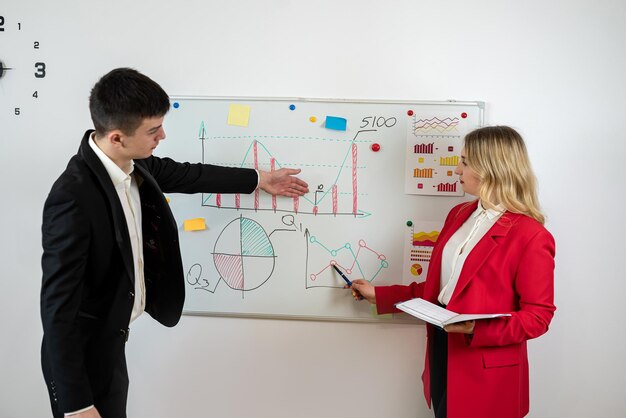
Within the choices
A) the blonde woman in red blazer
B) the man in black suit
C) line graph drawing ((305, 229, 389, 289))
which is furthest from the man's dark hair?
the blonde woman in red blazer

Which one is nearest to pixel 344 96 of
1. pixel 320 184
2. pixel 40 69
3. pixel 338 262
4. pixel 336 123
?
pixel 336 123

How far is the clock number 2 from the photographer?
7.22 feet

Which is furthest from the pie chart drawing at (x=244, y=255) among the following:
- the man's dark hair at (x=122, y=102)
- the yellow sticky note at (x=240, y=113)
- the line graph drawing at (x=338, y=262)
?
the man's dark hair at (x=122, y=102)

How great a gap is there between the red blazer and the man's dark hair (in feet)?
3.71

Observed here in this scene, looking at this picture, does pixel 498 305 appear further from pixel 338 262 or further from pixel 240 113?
pixel 240 113

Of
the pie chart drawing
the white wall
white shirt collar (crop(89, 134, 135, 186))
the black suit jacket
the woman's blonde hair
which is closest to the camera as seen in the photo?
the black suit jacket

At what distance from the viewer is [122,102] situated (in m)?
1.41

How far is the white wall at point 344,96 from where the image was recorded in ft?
6.69

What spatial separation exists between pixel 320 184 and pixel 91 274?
1021 millimetres

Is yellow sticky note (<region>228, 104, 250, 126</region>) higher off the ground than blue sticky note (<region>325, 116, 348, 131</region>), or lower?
higher

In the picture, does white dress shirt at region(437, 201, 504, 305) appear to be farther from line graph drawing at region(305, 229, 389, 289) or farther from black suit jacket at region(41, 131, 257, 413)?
black suit jacket at region(41, 131, 257, 413)

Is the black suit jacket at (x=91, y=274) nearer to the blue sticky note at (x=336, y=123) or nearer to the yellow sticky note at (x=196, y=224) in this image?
the yellow sticky note at (x=196, y=224)

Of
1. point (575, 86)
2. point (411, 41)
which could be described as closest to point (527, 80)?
point (575, 86)

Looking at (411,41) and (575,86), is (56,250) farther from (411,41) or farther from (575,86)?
(575,86)
